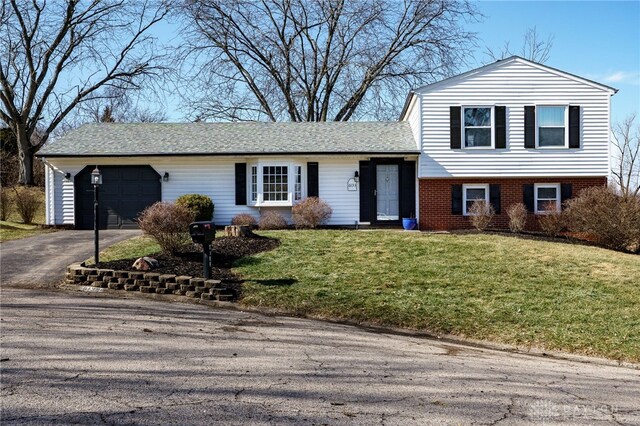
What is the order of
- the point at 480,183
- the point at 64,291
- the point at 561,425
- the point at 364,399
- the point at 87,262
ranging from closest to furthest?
the point at 561,425 < the point at 364,399 < the point at 64,291 < the point at 87,262 < the point at 480,183

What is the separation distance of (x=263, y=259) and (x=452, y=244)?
5.30 metres

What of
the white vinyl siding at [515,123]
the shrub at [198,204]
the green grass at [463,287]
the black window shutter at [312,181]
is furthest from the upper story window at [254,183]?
the white vinyl siding at [515,123]

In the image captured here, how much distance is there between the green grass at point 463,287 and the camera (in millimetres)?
9781

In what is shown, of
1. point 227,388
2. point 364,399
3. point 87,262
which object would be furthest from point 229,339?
point 87,262

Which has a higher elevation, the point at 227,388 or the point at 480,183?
the point at 480,183

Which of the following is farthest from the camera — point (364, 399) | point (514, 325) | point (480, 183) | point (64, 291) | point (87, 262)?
point (480, 183)

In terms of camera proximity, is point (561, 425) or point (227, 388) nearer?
point (561, 425)

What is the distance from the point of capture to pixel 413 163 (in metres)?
22.7

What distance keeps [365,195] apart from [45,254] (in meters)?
11.0

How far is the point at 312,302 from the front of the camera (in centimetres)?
1109

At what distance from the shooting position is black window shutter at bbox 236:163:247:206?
73.7 ft

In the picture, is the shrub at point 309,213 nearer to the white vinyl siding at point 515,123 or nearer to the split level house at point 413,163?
the split level house at point 413,163

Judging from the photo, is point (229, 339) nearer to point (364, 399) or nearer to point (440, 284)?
point (364, 399)

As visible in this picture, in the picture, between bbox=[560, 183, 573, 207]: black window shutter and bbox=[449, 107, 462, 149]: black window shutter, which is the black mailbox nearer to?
bbox=[449, 107, 462, 149]: black window shutter
